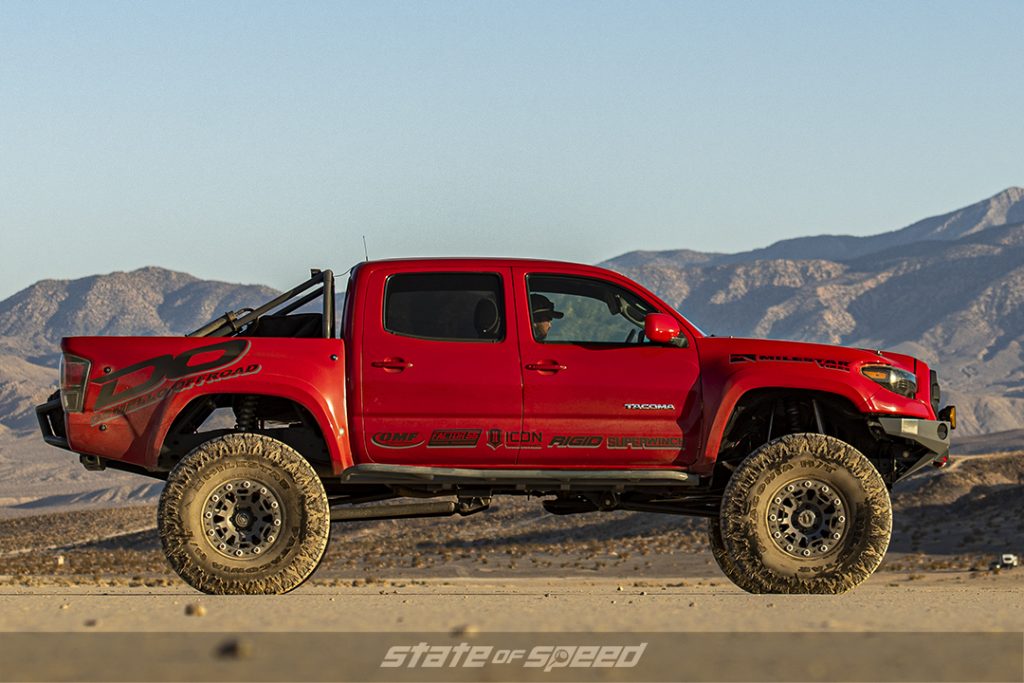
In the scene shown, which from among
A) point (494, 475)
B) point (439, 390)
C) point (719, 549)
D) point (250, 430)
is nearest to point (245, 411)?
point (250, 430)

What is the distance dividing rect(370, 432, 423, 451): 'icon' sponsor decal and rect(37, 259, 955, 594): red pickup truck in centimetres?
1

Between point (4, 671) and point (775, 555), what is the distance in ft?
19.3

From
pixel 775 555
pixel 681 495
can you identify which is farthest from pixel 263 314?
pixel 775 555

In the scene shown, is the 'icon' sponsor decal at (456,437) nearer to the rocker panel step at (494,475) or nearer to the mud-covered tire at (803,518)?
the rocker panel step at (494,475)

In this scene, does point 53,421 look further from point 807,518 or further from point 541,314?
point 807,518

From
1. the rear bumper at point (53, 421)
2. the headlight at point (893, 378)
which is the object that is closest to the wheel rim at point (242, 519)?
the rear bumper at point (53, 421)

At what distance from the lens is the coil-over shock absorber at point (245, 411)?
12.0 meters

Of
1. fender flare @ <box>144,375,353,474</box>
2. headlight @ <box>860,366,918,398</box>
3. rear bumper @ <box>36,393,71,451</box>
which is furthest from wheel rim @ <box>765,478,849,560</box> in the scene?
rear bumper @ <box>36,393,71,451</box>

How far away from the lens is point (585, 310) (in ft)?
40.1

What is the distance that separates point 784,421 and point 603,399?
1.71m

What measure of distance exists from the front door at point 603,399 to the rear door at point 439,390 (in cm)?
16

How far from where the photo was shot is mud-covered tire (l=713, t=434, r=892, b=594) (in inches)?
456

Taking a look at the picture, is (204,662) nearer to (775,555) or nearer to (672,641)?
(672,641)

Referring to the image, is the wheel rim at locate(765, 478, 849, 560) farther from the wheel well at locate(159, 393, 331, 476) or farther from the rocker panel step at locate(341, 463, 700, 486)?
the wheel well at locate(159, 393, 331, 476)
